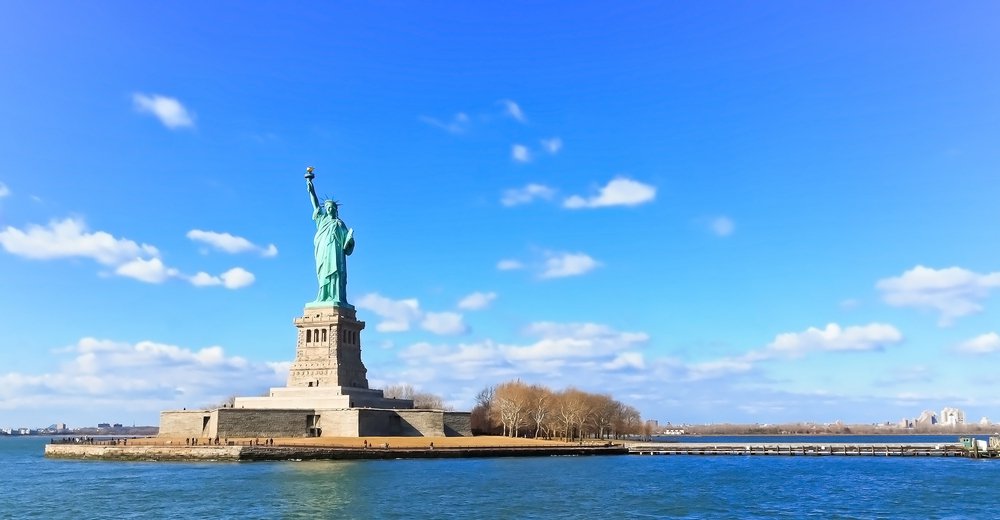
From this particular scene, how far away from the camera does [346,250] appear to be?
83688 mm

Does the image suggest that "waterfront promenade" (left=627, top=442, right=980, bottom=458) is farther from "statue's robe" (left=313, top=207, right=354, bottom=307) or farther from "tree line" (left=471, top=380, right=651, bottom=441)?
"statue's robe" (left=313, top=207, right=354, bottom=307)

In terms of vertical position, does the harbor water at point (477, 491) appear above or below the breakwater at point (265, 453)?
below

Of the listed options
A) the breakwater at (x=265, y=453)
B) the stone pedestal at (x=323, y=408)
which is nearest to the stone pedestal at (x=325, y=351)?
the stone pedestal at (x=323, y=408)

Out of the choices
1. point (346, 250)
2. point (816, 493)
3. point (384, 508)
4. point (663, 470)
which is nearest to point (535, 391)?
point (346, 250)

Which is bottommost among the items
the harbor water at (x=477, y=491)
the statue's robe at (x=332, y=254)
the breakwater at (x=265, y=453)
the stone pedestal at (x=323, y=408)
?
the harbor water at (x=477, y=491)

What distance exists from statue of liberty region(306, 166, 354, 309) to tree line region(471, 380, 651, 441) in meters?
22.7

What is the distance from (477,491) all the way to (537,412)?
180 ft

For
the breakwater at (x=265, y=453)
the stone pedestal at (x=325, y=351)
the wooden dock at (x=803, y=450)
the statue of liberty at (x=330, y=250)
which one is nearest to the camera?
the breakwater at (x=265, y=453)

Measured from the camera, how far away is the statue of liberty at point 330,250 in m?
81.5

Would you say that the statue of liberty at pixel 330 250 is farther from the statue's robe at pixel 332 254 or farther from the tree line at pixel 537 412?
the tree line at pixel 537 412

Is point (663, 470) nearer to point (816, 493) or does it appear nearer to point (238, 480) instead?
point (816, 493)

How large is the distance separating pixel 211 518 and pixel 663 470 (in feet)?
123

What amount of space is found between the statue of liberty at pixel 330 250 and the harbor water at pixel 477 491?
24.0 meters

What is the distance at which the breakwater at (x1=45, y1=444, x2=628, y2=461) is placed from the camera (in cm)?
6106
